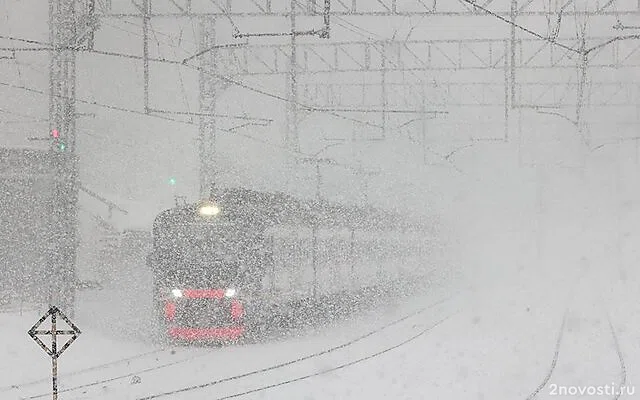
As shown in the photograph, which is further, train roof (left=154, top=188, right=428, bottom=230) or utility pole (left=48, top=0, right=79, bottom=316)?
utility pole (left=48, top=0, right=79, bottom=316)

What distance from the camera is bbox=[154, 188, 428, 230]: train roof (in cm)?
1739

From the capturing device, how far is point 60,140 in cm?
1792

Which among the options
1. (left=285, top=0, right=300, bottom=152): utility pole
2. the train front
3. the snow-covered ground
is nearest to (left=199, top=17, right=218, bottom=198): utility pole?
(left=285, top=0, right=300, bottom=152): utility pole

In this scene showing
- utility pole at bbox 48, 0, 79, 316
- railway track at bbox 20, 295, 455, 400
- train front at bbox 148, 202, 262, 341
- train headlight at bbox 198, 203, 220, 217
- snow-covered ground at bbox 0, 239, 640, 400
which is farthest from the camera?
utility pole at bbox 48, 0, 79, 316

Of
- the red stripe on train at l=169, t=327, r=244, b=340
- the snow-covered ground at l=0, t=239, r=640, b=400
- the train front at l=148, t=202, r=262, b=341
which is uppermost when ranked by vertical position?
the train front at l=148, t=202, r=262, b=341

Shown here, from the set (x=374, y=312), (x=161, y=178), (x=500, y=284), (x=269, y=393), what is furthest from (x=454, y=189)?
(x=269, y=393)

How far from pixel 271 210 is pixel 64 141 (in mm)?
4249

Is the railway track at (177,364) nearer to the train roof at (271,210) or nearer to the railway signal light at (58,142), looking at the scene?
the train roof at (271,210)

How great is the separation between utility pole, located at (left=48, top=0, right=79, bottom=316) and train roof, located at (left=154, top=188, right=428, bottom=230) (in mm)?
1882

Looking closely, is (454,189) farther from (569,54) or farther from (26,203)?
(26,203)

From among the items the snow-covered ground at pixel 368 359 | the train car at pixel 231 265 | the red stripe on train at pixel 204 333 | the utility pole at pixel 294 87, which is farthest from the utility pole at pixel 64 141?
the utility pole at pixel 294 87

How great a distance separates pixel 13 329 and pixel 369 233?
388 inches

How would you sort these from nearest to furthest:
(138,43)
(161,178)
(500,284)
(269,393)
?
(269,393) < (500,284) < (138,43) < (161,178)

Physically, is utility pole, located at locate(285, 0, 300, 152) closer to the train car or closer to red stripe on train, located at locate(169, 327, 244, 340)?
the train car
